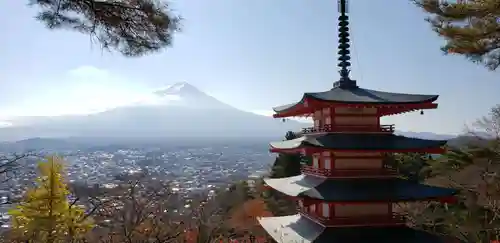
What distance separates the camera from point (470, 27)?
29.7 ft

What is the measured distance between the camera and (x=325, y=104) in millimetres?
10172


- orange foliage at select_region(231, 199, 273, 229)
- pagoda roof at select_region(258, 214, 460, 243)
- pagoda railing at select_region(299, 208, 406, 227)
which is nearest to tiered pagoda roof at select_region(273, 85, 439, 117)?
pagoda railing at select_region(299, 208, 406, 227)

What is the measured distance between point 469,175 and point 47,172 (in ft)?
47.5

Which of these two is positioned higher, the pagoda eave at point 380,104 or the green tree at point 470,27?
the green tree at point 470,27

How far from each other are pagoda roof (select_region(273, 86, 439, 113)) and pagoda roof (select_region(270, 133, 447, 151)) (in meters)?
0.84

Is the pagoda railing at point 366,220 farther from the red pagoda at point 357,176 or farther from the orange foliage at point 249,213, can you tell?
the orange foliage at point 249,213

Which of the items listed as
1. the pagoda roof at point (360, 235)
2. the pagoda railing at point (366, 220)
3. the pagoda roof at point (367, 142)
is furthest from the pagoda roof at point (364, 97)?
the pagoda roof at point (360, 235)

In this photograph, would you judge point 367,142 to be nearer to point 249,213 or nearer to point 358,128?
point 358,128

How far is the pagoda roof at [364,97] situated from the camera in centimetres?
1021

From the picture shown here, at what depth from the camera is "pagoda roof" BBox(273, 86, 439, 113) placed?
33.5ft

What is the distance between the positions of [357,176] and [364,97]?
191 centimetres

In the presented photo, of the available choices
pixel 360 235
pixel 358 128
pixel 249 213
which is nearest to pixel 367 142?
pixel 358 128

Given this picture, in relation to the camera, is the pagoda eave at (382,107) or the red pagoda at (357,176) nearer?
the red pagoda at (357,176)

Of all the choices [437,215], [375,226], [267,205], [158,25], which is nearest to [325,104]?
[375,226]
